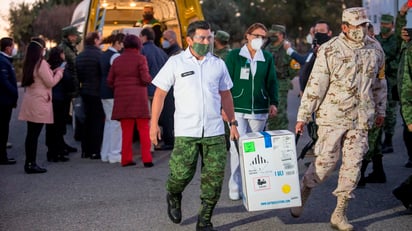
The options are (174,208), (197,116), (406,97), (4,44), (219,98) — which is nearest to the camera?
(197,116)

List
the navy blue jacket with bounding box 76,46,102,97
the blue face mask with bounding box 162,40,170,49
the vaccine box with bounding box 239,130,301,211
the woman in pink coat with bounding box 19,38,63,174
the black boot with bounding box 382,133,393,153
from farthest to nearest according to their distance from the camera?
1. the blue face mask with bounding box 162,40,170,49
2. the navy blue jacket with bounding box 76,46,102,97
3. the black boot with bounding box 382,133,393,153
4. the woman in pink coat with bounding box 19,38,63,174
5. the vaccine box with bounding box 239,130,301,211

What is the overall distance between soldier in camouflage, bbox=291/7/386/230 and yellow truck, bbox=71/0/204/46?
21.4 ft

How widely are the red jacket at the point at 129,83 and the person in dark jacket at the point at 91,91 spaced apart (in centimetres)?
74

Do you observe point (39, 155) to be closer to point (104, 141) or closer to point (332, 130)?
point (104, 141)

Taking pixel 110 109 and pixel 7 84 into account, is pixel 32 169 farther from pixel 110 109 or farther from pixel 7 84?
pixel 110 109

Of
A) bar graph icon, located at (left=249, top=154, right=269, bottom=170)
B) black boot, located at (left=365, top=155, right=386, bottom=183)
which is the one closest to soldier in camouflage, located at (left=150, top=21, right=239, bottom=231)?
bar graph icon, located at (left=249, top=154, right=269, bottom=170)

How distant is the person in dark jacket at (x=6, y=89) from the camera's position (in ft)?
32.7

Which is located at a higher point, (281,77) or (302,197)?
(281,77)

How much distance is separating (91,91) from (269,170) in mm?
5052

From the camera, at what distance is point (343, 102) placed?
239 inches

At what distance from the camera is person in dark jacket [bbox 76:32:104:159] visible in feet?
34.1

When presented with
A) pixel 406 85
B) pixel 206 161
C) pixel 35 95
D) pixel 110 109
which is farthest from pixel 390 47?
pixel 35 95

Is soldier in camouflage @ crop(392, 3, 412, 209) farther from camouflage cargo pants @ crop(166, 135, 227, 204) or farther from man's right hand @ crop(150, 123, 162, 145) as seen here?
man's right hand @ crop(150, 123, 162, 145)

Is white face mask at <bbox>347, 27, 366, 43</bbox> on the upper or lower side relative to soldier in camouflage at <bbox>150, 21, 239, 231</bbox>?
upper
